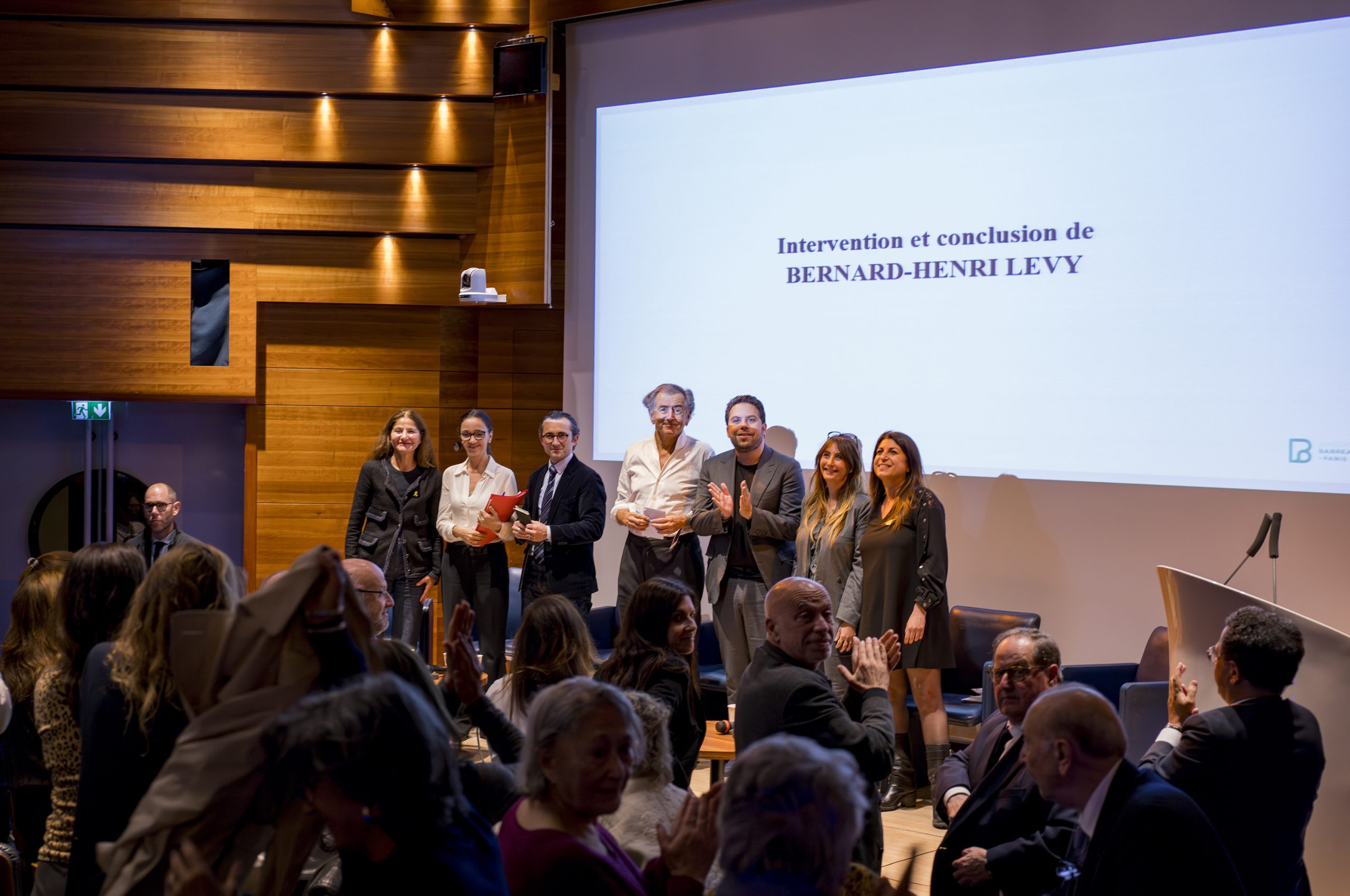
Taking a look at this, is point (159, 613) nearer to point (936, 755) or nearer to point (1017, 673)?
point (1017, 673)

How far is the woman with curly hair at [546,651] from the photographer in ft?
9.25

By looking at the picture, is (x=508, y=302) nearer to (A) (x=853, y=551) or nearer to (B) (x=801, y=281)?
(B) (x=801, y=281)

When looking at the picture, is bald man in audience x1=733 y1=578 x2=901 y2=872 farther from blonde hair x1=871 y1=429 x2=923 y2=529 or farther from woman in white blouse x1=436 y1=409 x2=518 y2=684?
woman in white blouse x1=436 y1=409 x2=518 y2=684

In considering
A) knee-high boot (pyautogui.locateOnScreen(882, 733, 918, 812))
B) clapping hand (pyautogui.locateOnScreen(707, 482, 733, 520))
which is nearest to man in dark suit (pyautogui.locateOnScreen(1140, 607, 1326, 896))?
knee-high boot (pyautogui.locateOnScreen(882, 733, 918, 812))

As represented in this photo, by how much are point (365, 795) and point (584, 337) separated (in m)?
5.24

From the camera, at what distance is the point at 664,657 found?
290 centimetres

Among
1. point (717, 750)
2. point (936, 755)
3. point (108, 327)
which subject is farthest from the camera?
Answer: point (108, 327)

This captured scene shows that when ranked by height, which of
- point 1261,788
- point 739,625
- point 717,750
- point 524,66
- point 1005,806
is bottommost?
point 717,750

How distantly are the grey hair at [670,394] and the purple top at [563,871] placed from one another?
3.71 metres

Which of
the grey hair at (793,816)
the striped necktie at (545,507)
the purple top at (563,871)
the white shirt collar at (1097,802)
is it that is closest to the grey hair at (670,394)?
the striped necktie at (545,507)

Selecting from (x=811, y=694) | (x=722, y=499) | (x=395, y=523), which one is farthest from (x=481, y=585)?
(x=811, y=694)

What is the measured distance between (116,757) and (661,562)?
11.3ft

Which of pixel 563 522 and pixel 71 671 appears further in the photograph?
pixel 563 522

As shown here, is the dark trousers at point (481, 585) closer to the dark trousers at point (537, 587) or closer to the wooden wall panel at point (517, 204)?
the dark trousers at point (537, 587)
